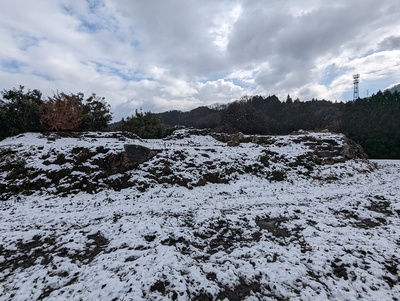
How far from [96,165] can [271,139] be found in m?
19.9

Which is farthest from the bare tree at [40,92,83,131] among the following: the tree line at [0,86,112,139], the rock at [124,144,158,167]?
the rock at [124,144,158,167]

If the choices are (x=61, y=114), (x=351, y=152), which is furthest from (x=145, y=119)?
(x=351, y=152)

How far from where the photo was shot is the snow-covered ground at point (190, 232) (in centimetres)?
502

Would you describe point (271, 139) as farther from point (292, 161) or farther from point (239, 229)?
point (239, 229)

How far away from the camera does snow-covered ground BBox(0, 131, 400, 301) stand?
16.5 feet

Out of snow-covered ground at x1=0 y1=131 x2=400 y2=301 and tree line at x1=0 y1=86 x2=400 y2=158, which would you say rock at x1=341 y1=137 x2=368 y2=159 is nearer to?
snow-covered ground at x1=0 y1=131 x2=400 y2=301

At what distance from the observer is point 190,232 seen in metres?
7.76

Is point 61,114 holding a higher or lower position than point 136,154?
higher

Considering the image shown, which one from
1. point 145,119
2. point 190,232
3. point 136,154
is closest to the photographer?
point 190,232

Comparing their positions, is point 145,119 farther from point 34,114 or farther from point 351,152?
point 351,152

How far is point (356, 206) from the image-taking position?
34.5ft

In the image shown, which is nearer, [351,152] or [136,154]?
[136,154]

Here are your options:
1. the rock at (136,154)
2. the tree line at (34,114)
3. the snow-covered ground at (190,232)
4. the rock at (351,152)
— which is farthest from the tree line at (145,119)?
the rock at (351,152)

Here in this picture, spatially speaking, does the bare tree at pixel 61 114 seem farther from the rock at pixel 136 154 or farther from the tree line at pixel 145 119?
the rock at pixel 136 154
